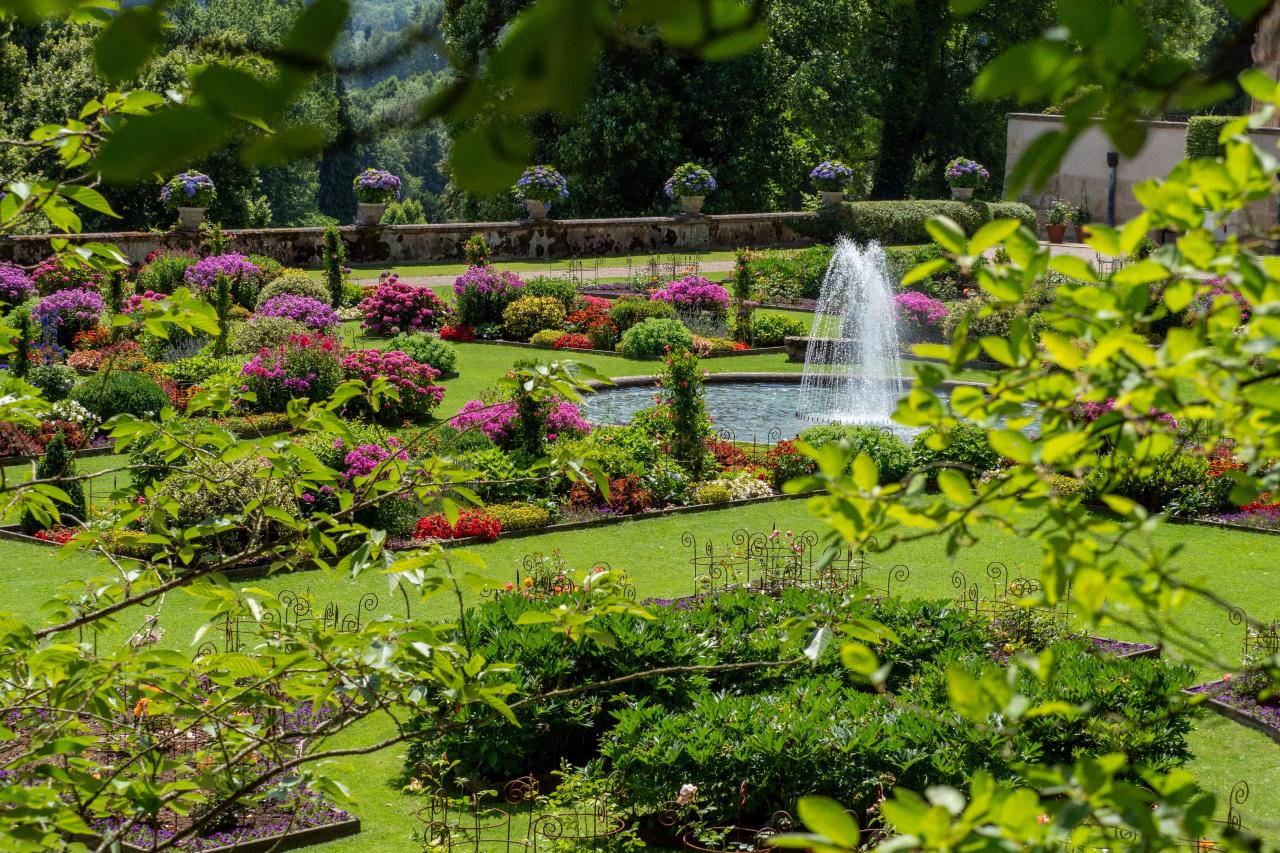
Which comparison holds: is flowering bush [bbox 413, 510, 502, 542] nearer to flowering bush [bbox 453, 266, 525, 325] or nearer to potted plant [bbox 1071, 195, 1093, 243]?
flowering bush [bbox 453, 266, 525, 325]

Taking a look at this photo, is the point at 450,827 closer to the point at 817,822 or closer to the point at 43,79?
the point at 817,822

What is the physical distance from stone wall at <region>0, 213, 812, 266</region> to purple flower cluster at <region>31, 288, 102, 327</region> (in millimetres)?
4211

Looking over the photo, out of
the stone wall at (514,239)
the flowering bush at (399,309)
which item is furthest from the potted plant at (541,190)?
the flowering bush at (399,309)

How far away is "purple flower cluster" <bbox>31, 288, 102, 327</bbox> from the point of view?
67.4 ft

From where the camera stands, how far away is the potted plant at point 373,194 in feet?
97.5

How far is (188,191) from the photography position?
26656mm

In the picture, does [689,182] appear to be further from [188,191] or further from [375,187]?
[188,191]

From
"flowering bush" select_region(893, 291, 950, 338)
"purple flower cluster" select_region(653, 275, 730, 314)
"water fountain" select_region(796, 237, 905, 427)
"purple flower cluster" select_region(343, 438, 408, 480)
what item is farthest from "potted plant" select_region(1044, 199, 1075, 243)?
"purple flower cluster" select_region(343, 438, 408, 480)

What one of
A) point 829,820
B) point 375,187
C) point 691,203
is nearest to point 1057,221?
point 691,203

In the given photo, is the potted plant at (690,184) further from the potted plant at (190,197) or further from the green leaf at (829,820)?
the green leaf at (829,820)

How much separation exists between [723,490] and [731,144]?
26.7 m

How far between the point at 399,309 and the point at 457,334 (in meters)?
0.98

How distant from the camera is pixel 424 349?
19.6 metres

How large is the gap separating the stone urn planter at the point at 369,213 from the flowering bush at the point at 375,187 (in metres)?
0.10
